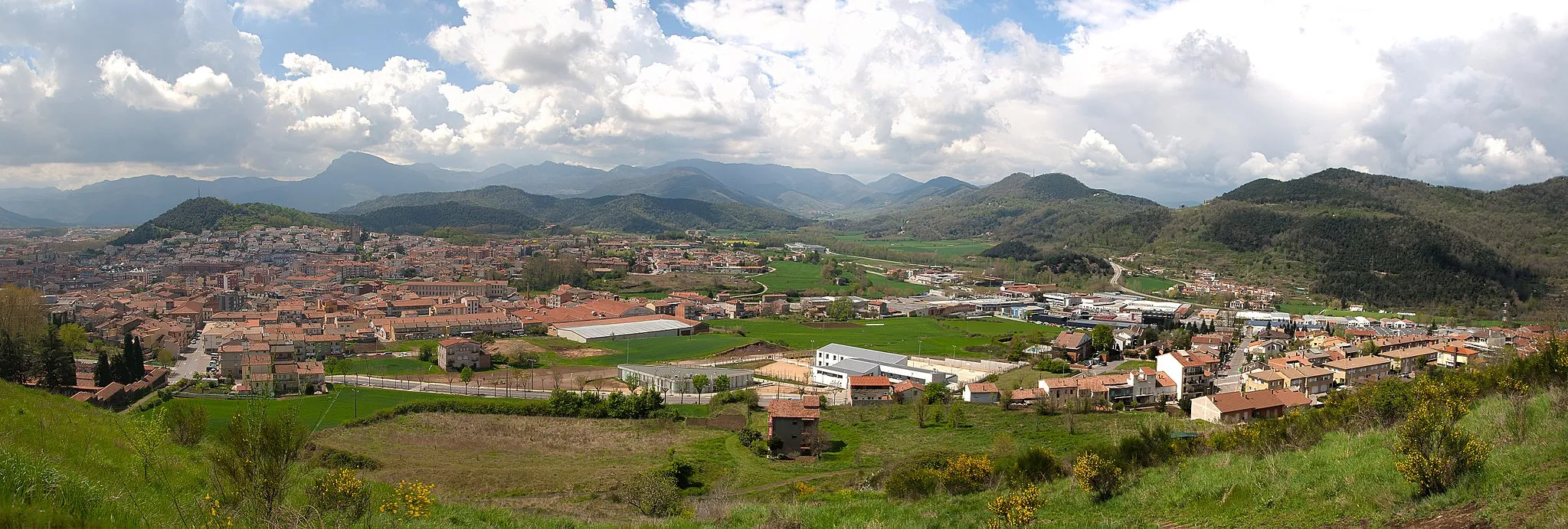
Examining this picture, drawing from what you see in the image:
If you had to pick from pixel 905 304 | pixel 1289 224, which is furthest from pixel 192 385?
pixel 1289 224

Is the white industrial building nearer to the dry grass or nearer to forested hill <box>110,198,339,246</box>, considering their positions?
the dry grass

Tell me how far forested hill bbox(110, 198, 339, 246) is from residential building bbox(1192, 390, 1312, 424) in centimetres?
9020

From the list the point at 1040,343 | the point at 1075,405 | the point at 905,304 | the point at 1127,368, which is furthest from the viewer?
the point at 905,304

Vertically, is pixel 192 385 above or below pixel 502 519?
below

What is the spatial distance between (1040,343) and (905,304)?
19331mm

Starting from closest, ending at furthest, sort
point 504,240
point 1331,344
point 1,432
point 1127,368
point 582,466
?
point 1,432 < point 582,466 < point 1127,368 < point 1331,344 < point 504,240

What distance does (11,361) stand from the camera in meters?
25.5

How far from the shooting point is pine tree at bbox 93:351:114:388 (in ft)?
84.5

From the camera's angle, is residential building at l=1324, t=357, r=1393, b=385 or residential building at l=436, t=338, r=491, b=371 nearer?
residential building at l=1324, t=357, r=1393, b=385

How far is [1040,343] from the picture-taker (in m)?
38.2

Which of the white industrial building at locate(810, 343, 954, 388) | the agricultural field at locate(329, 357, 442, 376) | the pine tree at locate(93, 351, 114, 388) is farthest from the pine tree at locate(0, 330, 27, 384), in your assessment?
the white industrial building at locate(810, 343, 954, 388)

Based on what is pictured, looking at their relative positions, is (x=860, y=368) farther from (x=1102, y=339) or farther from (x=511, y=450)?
(x=511, y=450)

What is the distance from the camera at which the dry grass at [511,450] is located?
15.6m

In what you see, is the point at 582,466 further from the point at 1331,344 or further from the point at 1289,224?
the point at 1289,224
